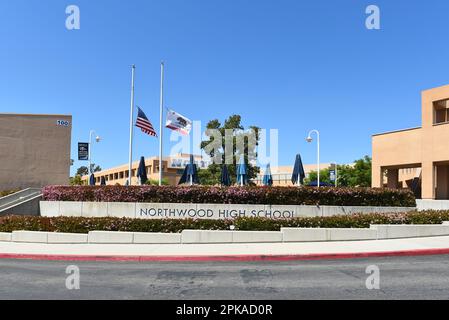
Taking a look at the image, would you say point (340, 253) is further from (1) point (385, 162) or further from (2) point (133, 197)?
(1) point (385, 162)

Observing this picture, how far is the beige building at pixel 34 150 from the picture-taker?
37.8 meters

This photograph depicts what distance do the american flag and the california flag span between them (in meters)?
1.72

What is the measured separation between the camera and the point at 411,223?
56.6ft

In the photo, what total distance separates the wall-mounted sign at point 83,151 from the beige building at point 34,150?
4456 millimetres

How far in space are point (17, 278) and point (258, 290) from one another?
539 centimetres

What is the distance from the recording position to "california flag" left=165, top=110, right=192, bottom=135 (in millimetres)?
28781

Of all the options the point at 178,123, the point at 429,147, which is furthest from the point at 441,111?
the point at 178,123

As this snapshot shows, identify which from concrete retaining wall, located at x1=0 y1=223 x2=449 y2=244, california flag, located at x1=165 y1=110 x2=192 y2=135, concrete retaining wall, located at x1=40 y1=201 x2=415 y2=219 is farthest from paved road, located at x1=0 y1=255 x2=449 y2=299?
california flag, located at x1=165 y1=110 x2=192 y2=135

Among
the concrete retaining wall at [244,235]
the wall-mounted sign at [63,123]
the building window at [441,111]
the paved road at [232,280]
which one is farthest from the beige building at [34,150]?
the building window at [441,111]

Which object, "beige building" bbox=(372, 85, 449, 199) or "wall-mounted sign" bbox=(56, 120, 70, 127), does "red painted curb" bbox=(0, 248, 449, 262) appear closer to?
"beige building" bbox=(372, 85, 449, 199)

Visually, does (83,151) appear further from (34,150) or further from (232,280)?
(232,280)

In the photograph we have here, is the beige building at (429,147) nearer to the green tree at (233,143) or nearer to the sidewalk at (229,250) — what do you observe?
the green tree at (233,143)

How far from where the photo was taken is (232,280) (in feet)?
31.1

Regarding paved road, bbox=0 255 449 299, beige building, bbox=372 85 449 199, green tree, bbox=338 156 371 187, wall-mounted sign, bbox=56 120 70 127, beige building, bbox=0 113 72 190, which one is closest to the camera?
paved road, bbox=0 255 449 299
